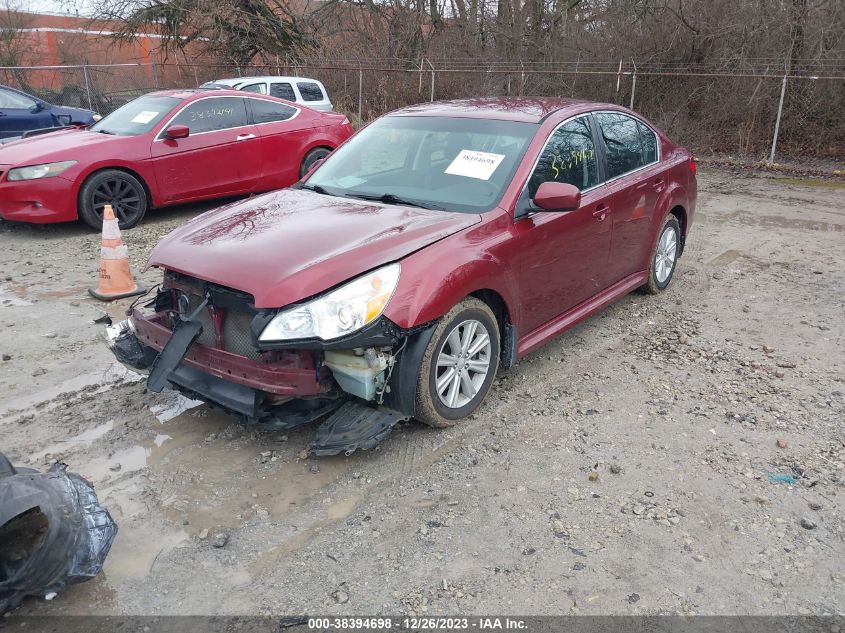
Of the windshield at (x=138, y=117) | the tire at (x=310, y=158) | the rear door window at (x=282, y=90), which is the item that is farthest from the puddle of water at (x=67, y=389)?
the rear door window at (x=282, y=90)

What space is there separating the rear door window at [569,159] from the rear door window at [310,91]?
10.5 metres

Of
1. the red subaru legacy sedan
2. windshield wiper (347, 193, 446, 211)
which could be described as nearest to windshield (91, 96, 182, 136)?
the red subaru legacy sedan

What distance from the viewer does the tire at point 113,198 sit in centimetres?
784

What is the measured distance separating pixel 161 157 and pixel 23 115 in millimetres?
5232

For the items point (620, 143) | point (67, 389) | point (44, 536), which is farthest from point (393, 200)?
point (44, 536)

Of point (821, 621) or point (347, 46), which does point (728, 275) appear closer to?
point (821, 621)

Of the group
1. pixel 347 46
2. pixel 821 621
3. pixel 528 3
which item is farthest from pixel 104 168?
pixel 347 46

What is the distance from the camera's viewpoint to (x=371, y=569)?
287 centimetres

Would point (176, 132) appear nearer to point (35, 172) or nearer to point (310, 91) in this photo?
point (35, 172)

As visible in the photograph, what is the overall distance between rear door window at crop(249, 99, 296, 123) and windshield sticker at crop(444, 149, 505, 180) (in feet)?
18.4

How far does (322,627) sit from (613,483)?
1623 millimetres

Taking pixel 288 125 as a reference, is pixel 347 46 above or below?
above

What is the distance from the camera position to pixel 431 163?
4512 mm

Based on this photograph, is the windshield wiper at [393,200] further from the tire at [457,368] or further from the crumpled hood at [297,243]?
the tire at [457,368]
